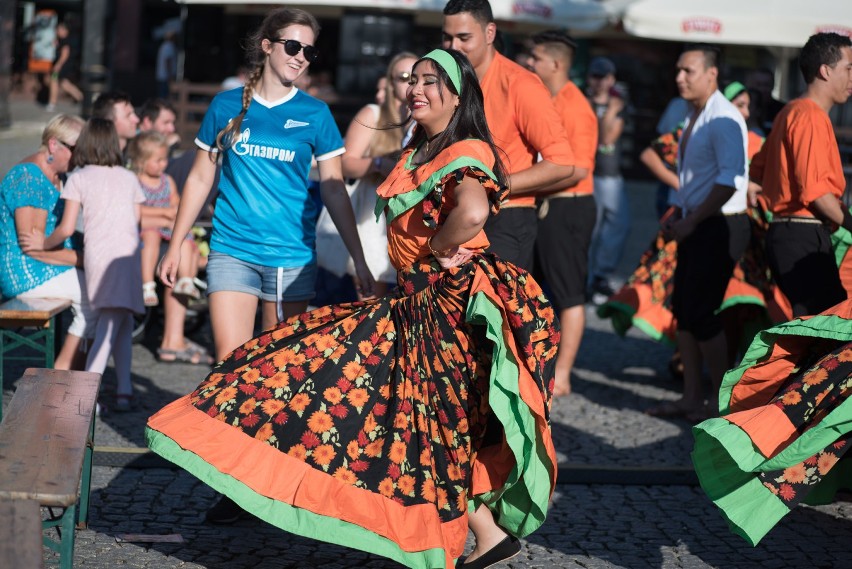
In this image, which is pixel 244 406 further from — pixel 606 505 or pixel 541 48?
pixel 541 48

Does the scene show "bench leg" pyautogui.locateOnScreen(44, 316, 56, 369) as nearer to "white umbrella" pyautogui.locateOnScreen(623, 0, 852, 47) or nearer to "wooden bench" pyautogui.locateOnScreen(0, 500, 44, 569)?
"wooden bench" pyautogui.locateOnScreen(0, 500, 44, 569)

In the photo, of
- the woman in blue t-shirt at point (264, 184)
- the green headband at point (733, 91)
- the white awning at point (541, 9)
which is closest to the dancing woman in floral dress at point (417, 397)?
the woman in blue t-shirt at point (264, 184)

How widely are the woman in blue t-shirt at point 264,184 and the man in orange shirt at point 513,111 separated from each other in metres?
0.86

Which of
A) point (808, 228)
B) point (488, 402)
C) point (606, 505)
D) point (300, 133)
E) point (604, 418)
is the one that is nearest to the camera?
point (488, 402)

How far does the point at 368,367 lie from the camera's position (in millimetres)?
4270

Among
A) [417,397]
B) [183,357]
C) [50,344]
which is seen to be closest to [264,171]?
[417,397]

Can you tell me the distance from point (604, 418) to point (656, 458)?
0.86m

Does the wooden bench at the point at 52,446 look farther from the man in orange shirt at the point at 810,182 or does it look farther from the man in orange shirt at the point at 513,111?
the man in orange shirt at the point at 810,182

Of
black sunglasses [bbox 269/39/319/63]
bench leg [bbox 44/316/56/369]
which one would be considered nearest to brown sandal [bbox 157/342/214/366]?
bench leg [bbox 44/316/56/369]

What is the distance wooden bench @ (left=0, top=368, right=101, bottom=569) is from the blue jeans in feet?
25.8

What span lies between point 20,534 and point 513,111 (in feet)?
11.0

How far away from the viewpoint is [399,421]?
4199 millimetres

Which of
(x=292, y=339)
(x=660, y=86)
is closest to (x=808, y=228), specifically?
(x=292, y=339)

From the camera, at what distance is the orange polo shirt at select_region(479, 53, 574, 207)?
18.8ft
